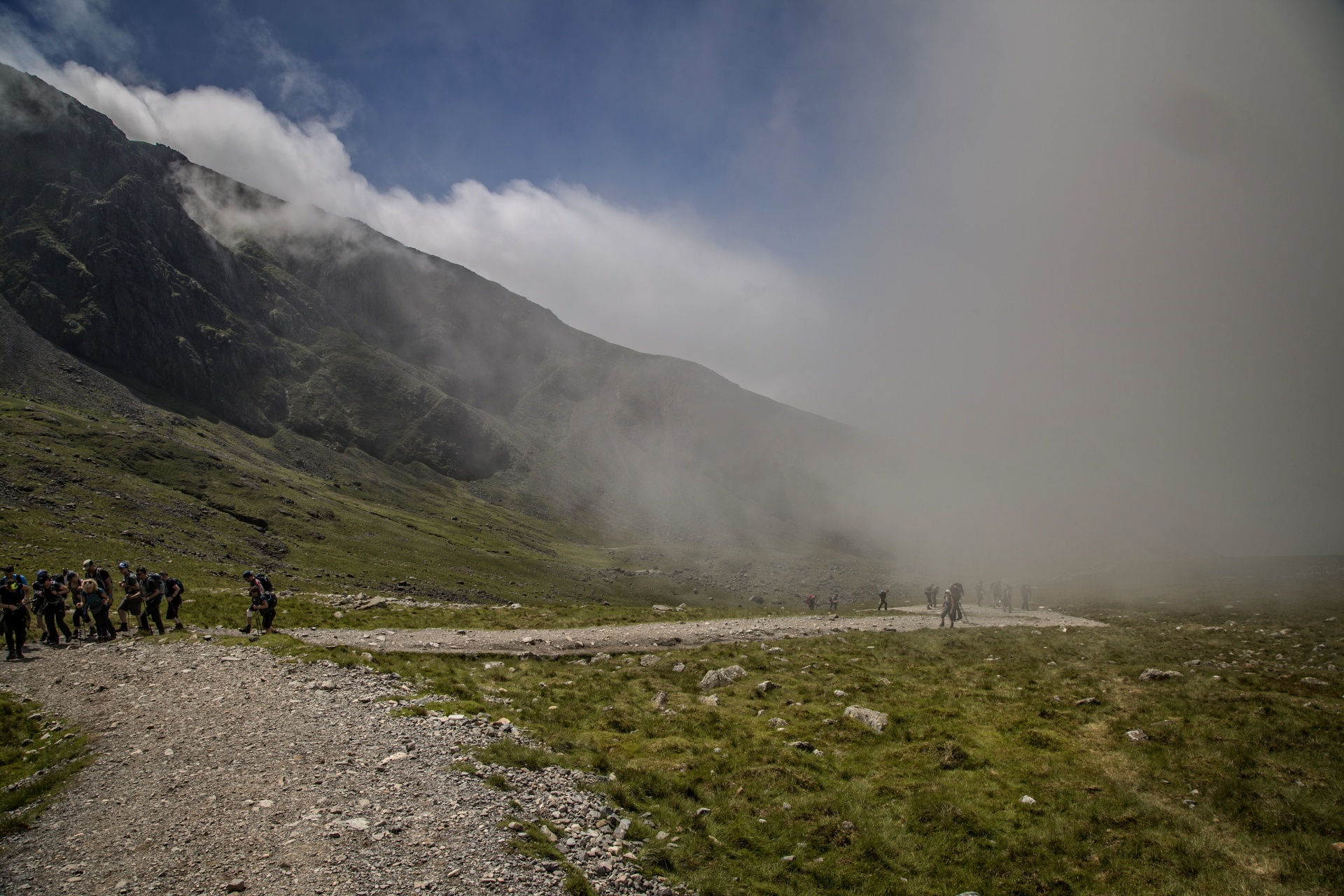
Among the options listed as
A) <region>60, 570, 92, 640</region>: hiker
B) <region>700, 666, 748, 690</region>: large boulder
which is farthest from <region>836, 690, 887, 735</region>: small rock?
<region>60, 570, 92, 640</region>: hiker

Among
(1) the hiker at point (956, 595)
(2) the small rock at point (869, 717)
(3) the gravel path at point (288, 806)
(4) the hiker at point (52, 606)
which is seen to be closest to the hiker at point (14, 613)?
(4) the hiker at point (52, 606)

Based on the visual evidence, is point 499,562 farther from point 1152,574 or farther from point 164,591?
point 1152,574

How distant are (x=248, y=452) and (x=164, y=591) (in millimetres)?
173746

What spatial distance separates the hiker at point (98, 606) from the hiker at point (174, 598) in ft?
8.67

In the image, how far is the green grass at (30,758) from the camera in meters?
13.2

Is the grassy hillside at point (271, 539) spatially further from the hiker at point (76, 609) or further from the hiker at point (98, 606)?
the hiker at point (98, 606)

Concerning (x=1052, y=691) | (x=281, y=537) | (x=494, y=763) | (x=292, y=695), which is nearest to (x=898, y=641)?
(x=1052, y=691)

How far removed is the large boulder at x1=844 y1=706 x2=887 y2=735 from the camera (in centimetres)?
1964

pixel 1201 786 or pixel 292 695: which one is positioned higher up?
pixel 1201 786

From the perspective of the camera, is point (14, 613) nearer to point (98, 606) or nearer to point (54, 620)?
point (54, 620)

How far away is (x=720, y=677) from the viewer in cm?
2658

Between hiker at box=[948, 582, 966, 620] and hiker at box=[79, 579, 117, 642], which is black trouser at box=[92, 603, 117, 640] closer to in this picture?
hiker at box=[79, 579, 117, 642]

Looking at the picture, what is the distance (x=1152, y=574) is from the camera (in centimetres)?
14825

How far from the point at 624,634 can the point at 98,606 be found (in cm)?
2888
